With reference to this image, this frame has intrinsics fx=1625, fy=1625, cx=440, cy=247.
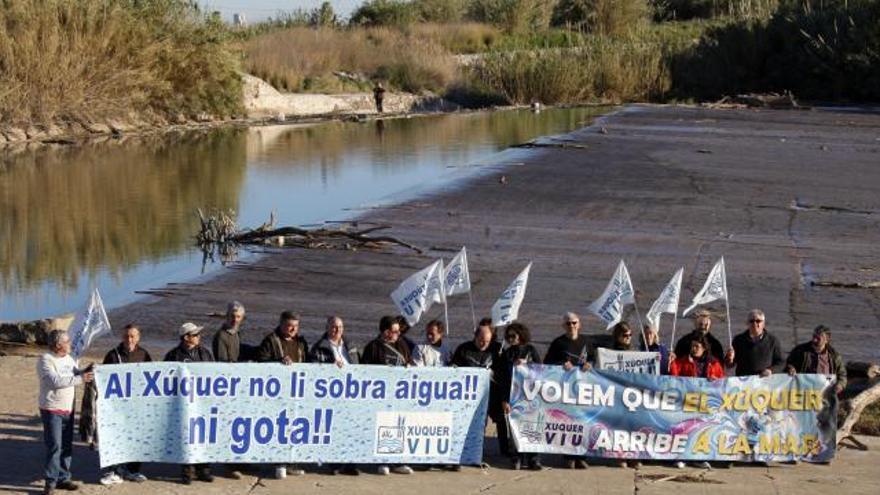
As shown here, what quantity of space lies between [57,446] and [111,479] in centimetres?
55

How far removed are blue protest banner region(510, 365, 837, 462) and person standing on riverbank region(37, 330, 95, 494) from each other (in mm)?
3582

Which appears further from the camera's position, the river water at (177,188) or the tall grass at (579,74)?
the tall grass at (579,74)

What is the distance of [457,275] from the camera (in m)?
15.3

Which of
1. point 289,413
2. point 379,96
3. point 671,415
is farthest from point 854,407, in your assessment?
point 379,96

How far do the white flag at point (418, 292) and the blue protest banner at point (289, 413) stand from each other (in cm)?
143

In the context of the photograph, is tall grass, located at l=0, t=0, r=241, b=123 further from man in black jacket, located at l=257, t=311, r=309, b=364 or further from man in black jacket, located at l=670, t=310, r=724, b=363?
man in black jacket, located at l=670, t=310, r=724, b=363

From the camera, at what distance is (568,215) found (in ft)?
104

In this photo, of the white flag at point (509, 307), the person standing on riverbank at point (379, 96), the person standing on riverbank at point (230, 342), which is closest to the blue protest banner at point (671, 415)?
the white flag at point (509, 307)

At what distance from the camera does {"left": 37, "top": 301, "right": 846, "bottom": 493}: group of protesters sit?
1219cm

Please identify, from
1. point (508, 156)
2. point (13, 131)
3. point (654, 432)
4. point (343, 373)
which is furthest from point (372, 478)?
point (13, 131)

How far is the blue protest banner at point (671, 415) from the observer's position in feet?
44.1

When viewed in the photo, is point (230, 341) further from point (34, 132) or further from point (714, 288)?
point (34, 132)

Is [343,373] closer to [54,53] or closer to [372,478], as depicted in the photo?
[372,478]

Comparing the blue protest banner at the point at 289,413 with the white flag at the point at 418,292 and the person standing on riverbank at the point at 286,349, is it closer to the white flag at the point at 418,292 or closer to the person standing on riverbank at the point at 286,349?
the person standing on riverbank at the point at 286,349
